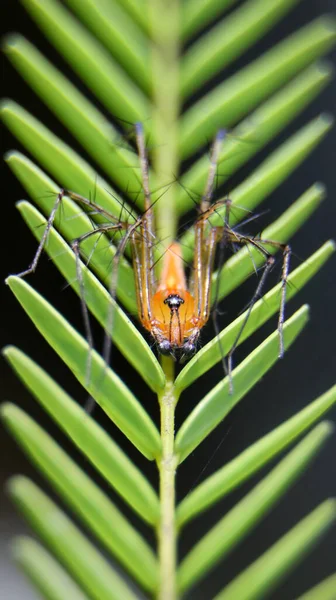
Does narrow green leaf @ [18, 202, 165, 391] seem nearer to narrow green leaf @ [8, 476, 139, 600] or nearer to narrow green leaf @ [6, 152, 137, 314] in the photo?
narrow green leaf @ [6, 152, 137, 314]

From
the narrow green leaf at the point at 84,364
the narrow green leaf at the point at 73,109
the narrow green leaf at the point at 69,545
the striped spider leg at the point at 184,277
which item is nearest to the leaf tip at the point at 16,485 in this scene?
the narrow green leaf at the point at 69,545

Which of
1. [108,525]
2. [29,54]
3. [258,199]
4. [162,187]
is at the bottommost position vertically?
[108,525]

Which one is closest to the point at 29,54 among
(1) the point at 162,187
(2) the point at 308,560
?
(1) the point at 162,187

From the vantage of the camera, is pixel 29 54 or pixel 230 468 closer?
pixel 230 468

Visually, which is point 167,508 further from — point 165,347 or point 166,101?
point 166,101

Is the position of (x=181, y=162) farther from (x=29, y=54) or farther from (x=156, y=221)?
(x=29, y=54)

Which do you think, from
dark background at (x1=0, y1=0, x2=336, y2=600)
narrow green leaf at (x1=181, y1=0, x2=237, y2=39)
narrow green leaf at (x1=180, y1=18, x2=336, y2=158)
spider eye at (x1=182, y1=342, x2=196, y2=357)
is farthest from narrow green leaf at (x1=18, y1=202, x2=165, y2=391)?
dark background at (x1=0, y1=0, x2=336, y2=600)

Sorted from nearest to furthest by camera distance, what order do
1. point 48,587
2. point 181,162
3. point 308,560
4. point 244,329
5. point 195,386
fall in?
point 48,587
point 244,329
point 195,386
point 181,162
point 308,560
